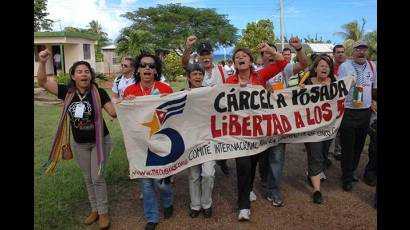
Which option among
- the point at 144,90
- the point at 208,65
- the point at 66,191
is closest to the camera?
the point at 144,90

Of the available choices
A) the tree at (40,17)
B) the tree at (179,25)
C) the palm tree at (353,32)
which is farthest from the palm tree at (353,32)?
the tree at (40,17)

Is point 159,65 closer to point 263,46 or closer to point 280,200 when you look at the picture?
point 263,46

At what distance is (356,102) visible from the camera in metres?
5.39

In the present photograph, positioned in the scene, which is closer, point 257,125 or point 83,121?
point 83,121

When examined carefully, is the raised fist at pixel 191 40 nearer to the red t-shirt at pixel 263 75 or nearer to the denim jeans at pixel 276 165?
the red t-shirt at pixel 263 75

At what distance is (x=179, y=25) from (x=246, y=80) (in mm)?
47541

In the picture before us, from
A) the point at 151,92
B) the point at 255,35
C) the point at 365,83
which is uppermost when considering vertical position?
the point at 255,35

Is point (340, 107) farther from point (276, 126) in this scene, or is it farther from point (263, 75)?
point (263, 75)

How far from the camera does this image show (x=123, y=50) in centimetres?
3200

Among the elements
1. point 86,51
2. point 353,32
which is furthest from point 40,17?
point 353,32

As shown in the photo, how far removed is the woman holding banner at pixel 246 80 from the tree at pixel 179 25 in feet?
143

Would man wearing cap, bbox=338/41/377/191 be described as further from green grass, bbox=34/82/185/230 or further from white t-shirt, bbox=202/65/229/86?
green grass, bbox=34/82/185/230
